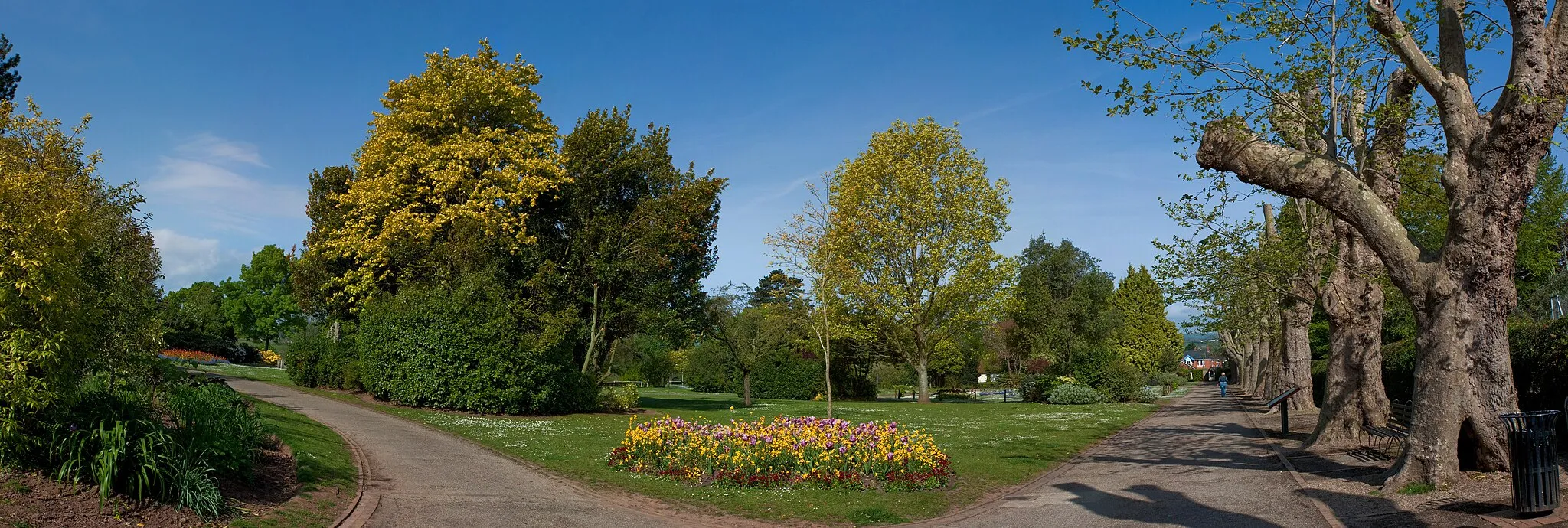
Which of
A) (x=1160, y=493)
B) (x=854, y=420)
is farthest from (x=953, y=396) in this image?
(x=1160, y=493)

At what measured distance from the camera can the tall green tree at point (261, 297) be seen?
208 feet

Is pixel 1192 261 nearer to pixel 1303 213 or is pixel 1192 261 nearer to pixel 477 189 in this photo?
pixel 1303 213

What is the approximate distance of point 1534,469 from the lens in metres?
7.64

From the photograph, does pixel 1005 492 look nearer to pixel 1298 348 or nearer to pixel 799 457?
pixel 799 457

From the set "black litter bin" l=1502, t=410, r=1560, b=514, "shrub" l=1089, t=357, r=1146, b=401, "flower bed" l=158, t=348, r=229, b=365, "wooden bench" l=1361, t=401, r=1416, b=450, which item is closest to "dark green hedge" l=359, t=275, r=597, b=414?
"wooden bench" l=1361, t=401, r=1416, b=450

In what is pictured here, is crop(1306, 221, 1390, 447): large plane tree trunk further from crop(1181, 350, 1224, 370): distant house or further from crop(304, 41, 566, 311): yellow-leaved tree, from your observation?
crop(1181, 350, 1224, 370): distant house

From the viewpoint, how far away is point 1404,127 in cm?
1360

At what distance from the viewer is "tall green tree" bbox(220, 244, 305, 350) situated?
208 feet

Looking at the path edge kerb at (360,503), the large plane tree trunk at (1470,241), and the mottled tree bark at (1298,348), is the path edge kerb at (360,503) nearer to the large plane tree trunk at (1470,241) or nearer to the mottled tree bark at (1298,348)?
the large plane tree trunk at (1470,241)

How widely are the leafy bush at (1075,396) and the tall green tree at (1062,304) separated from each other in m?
1.84

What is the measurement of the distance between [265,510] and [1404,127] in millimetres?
16676

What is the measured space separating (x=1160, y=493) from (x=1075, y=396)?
2571 centimetres

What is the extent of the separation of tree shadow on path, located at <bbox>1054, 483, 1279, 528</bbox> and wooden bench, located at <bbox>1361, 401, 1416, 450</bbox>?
383cm

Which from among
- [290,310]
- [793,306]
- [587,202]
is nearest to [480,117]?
[587,202]
